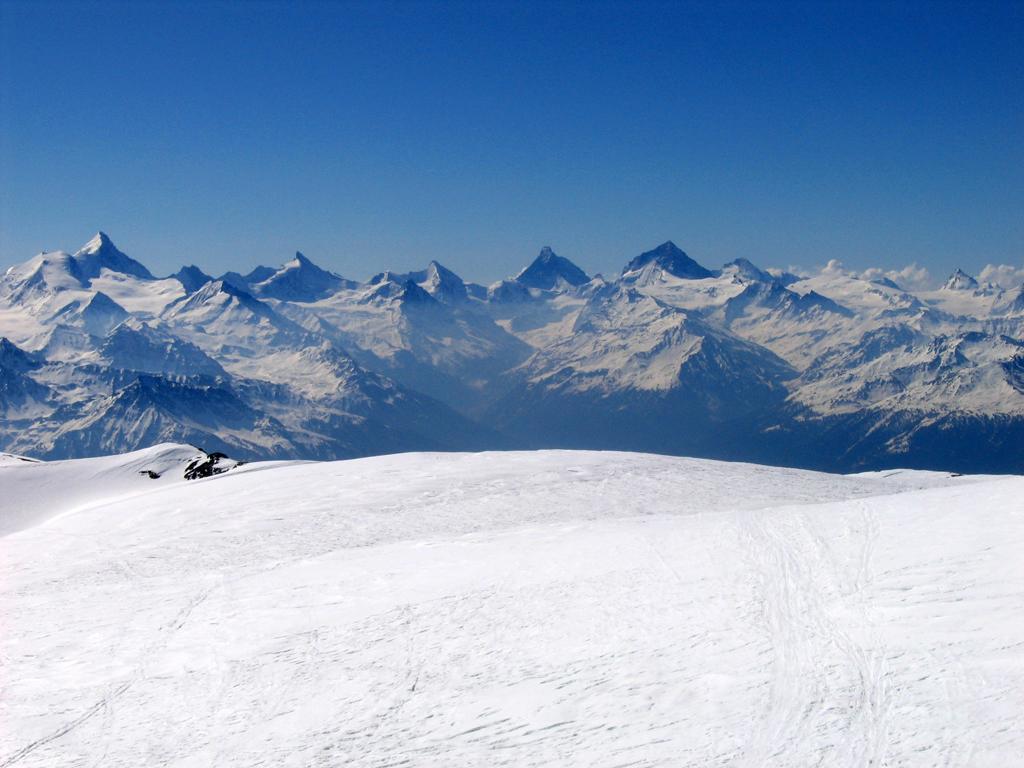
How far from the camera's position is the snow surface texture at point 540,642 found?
16.1 meters

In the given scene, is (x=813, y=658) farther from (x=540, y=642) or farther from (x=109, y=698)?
(x=109, y=698)

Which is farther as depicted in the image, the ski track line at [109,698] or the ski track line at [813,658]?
the ski track line at [109,698]

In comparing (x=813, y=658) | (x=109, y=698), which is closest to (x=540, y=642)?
(x=813, y=658)

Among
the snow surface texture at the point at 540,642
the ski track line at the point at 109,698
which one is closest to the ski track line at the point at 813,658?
the snow surface texture at the point at 540,642

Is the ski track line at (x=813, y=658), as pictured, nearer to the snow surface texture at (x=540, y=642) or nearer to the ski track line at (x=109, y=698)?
the snow surface texture at (x=540, y=642)

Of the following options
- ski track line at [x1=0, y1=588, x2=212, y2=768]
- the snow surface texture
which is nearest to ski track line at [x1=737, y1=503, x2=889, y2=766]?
the snow surface texture

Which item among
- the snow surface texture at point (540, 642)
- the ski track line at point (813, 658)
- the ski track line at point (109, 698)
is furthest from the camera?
the ski track line at point (109, 698)

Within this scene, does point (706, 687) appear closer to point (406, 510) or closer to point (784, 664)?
point (784, 664)

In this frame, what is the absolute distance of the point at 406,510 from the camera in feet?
133

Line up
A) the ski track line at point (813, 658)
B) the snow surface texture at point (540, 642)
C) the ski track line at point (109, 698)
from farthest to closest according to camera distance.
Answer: the ski track line at point (109, 698) → the snow surface texture at point (540, 642) → the ski track line at point (813, 658)

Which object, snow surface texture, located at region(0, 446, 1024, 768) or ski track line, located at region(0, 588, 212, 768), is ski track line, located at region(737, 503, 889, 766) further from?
ski track line, located at region(0, 588, 212, 768)

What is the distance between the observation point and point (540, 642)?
831 inches

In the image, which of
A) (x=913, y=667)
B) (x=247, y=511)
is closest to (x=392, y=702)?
(x=913, y=667)

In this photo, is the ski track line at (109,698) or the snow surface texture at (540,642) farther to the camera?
the ski track line at (109,698)
